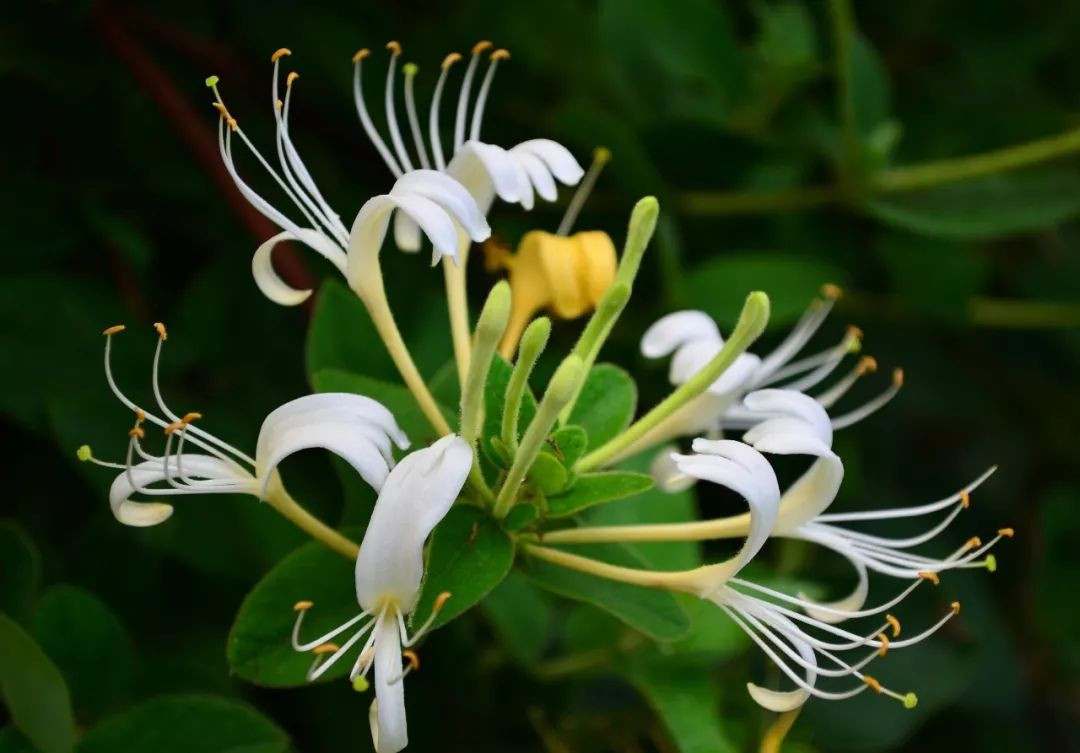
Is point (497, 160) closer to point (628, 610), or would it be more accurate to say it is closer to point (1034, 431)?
point (628, 610)

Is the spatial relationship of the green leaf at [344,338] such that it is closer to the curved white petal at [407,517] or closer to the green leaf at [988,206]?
the curved white petal at [407,517]

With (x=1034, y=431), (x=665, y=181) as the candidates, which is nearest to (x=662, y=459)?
(x=665, y=181)

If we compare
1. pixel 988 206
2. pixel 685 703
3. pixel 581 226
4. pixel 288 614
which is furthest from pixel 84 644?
pixel 988 206

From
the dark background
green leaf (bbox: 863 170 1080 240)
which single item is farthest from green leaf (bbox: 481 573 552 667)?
green leaf (bbox: 863 170 1080 240)

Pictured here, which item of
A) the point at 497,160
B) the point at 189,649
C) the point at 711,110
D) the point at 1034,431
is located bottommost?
the point at 189,649

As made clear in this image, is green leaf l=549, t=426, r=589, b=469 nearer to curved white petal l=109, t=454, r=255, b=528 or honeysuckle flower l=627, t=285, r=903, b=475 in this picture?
honeysuckle flower l=627, t=285, r=903, b=475

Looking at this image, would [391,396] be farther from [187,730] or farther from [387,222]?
[187,730]
